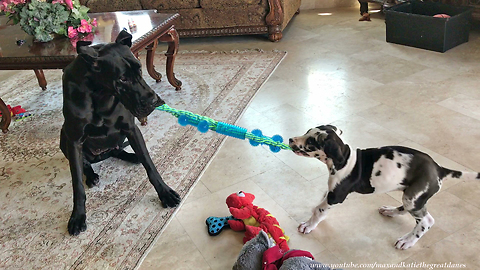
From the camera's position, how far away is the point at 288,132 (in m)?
2.25

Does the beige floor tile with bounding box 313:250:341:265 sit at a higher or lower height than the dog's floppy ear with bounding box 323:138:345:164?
lower

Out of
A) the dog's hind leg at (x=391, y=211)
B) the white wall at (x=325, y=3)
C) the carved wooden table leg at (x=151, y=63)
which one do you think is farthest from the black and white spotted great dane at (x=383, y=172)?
the white wall at (x=325, y=3)

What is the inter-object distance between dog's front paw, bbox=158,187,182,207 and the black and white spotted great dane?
0.62 metres

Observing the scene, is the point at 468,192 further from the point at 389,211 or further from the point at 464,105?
the point at 464,105

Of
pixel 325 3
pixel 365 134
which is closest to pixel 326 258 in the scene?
pixel 365 134

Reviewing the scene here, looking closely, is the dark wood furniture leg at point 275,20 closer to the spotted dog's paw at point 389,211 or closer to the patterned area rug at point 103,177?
the patterned area rug at point 103,177

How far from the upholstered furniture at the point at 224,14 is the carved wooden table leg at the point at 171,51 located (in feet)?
3.36

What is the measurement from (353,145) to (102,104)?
1.20 meters

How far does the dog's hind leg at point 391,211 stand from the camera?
157 cm

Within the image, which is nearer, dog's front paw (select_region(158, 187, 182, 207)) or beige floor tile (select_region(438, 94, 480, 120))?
dog's front paw (select_region(158, 187, 182, 207))

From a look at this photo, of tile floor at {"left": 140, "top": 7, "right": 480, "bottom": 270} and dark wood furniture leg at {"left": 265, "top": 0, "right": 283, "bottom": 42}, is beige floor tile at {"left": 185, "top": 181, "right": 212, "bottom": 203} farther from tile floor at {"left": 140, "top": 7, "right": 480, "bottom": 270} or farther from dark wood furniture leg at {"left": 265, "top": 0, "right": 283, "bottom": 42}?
dark wood furniture leg at {"left": 265, "top": 0, "right": 283, "bottom": 42}

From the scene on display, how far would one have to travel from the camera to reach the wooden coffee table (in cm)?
221

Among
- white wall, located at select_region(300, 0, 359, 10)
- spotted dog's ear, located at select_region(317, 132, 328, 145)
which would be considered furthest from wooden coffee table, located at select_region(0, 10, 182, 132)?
white wall, located at select_region(300, 0, 359, 10)

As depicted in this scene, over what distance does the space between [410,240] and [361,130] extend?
0.83 meters
